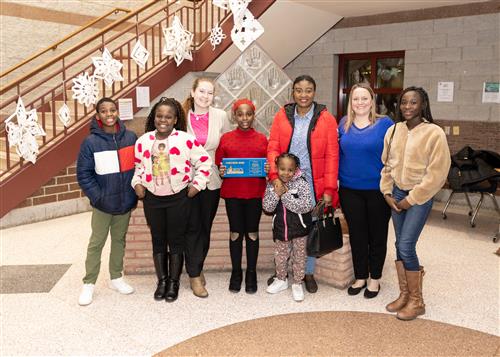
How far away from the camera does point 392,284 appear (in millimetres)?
3291

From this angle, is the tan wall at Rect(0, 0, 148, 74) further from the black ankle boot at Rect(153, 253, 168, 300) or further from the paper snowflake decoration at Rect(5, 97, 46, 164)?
the black ankle boot at Rect(153, 253, 168, 300)

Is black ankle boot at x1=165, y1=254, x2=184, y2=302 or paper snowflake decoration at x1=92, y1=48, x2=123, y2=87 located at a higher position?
paper snowflake decoration at x1=92, y1=48, x2=123, y2=87

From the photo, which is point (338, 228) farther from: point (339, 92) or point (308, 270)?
point (339, 92)

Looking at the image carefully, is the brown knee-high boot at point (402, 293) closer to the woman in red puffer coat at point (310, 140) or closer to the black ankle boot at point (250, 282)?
the woman in red puffer coat at point (310, 140)

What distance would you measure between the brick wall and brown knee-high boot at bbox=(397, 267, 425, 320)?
4.06m

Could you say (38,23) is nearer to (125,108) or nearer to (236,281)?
(125,108)

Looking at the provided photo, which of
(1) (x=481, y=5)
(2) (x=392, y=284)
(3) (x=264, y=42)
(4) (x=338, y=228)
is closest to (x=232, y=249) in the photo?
(4) (x=338, y=228)

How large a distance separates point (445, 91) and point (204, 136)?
14.5 ft

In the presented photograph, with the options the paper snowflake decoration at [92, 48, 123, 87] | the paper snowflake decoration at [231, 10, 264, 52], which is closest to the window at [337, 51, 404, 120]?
the paper snowflake decoration at [231, 10, 264, 52]

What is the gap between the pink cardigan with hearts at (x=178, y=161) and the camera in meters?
2.77

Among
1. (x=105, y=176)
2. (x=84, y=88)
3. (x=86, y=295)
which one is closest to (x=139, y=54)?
(x=84, y=88)

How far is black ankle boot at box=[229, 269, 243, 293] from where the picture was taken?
3124 mm

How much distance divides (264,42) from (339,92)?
1.67 metres

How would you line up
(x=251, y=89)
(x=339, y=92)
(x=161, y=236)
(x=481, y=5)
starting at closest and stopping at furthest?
(x=161, y=236) → (x=251, y=89) → (x=481, y=5) → (x=339, y=92)
